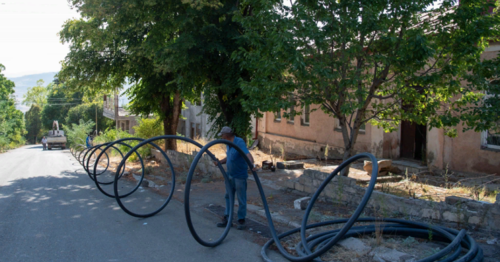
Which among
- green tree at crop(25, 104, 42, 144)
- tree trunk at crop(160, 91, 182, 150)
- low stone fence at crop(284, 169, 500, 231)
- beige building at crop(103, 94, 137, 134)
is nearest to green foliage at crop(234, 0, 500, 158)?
low stone fence at crop(284, 169, 500, 231)

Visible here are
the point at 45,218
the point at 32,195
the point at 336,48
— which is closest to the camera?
the point at 45,218

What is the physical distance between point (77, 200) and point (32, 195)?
2.05m

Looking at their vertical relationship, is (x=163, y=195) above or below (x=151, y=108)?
below

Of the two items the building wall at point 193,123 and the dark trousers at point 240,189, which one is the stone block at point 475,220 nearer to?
the dark trousers at point 240,189

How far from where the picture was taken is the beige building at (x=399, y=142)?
10.3m

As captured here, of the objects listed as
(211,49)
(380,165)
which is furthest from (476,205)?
(211,49)

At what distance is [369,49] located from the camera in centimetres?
839

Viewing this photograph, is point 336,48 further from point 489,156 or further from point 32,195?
point 32,195

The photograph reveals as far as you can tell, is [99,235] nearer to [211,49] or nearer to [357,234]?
[357,234]

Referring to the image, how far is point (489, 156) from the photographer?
10102mm

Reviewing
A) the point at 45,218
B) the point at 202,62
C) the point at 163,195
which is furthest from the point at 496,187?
the point at 45,218

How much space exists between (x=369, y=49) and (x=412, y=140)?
628cm

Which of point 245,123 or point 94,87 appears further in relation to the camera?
point 94,87

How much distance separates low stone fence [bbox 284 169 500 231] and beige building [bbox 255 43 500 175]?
6.55ft
